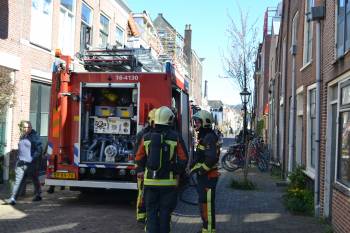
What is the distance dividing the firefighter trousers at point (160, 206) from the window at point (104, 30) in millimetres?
13985

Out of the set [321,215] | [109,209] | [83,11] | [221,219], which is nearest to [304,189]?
[321,215]

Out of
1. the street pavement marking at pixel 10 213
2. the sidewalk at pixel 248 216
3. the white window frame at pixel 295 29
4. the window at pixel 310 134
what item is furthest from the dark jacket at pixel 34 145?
the white window frame at pixel 295 29

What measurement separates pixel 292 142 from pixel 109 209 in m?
5.87

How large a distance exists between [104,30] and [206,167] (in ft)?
45.4

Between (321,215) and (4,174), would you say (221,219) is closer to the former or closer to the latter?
(321,215)

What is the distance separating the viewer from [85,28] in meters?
17.6

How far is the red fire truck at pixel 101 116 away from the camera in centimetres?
902

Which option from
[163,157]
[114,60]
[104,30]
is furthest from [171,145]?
[104,30]

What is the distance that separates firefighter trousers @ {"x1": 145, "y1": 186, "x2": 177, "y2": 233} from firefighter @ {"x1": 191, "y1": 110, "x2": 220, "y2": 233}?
1148mm

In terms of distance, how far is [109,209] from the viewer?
9.17 meters

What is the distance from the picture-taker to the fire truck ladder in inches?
383

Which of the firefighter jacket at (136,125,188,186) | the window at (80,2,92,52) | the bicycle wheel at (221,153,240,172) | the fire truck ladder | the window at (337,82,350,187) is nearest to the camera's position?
the firefighter jacket at (136,125,188,186)

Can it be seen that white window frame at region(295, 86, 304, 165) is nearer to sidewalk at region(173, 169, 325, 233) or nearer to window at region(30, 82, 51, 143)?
sidewalk at region(173, 169, 325, 233)

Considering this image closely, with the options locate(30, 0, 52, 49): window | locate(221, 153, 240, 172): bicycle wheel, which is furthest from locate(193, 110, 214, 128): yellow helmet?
locate(221, 153, 240, 172): bicycle wheel
